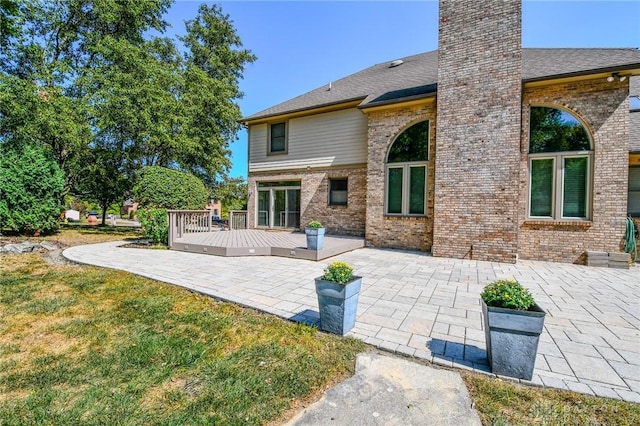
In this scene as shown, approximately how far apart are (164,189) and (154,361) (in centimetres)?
895

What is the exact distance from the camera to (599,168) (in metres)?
7.10

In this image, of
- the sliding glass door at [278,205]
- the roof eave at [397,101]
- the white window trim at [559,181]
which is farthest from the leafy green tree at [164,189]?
the white window trim at [559,181]

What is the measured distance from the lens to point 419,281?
17.9 feet

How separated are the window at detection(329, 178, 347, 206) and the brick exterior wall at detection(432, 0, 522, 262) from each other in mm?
3934

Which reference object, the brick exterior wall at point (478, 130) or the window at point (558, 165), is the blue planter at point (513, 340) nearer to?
the brick exterior wall at point (478, 130)

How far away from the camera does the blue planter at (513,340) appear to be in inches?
Answer: 89.5

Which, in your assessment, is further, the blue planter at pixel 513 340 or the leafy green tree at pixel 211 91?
the leafy green tree at pixel 211 91

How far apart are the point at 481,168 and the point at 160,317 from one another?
827 cm

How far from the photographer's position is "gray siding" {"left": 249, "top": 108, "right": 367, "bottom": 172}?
10.9 meters

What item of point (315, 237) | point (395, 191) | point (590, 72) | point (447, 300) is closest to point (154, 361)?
point (447, 300)

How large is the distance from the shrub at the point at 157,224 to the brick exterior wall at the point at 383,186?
7.33 meters

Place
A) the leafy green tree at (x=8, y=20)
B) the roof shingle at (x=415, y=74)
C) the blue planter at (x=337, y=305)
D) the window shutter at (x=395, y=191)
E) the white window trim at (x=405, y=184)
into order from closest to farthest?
the blue planter at (x=337, y=305) < the roof shingle at (x=415, y=74) < the white window trim at (x=405, y=184) < the window shutter at (x=395, y=191) < the leafy green tree at (x=8, y=20)

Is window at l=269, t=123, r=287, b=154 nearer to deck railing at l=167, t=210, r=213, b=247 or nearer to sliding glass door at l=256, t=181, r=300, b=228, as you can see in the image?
sliding glass door at l=256, t=181, r=300, b=228

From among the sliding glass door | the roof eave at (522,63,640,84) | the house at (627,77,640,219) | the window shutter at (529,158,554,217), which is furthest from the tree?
the house at (627,77,640,219)
